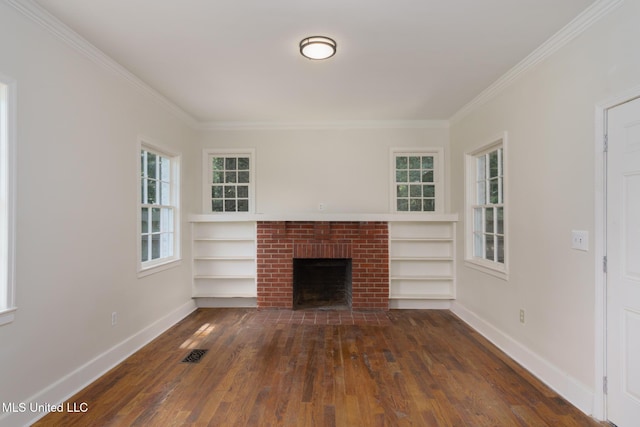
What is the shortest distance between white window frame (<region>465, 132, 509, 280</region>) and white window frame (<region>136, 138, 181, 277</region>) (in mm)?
3704

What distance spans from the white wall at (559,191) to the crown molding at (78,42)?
3.67 meters

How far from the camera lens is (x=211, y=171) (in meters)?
4.82

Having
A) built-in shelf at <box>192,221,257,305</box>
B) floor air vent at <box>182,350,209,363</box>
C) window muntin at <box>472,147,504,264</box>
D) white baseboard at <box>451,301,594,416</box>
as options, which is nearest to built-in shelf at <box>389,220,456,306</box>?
window muntin at <box>472,147,504,264</box>

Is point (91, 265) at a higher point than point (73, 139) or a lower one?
lower

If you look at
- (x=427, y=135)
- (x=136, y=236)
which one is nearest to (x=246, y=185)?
(x=136, y=236)

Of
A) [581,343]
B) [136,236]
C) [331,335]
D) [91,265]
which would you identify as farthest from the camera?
A: [331,335]

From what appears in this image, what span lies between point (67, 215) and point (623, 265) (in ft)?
12.4

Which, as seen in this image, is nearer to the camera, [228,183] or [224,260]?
[224,260]

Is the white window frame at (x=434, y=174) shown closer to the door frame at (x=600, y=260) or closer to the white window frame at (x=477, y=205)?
the white window frame at (x=477, y=205)

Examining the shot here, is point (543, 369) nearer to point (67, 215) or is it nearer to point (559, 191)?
point (559, 191)

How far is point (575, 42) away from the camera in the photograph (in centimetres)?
229

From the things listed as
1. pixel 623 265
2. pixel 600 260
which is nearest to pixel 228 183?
pixel 600 260

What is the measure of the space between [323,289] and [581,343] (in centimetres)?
338

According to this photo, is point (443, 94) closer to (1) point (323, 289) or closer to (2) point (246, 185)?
(2) point (246, 185)
